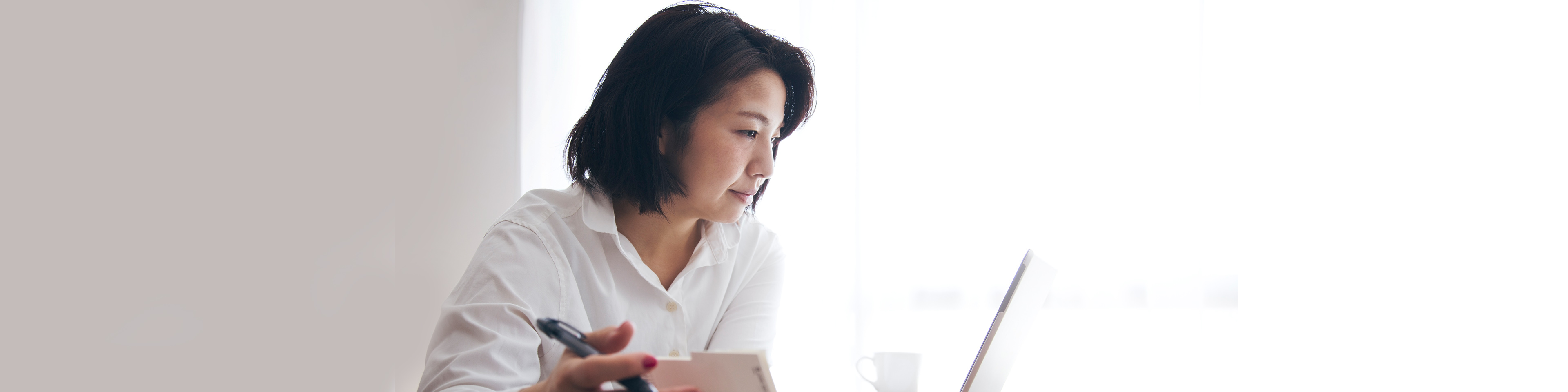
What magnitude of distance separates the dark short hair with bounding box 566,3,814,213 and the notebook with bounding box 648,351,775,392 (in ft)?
1.28

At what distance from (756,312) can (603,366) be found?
656 mm

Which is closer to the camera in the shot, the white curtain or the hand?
the hand

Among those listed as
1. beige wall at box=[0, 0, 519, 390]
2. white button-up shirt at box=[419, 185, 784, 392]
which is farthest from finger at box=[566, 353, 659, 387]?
white button-up shirt at box=[419, 185, 784, 392]

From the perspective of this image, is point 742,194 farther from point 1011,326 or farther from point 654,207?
point 1011,326

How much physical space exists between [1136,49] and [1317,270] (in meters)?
0.60

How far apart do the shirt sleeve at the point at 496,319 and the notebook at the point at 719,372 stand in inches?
9.0

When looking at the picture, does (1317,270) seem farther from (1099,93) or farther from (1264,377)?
(1099,93)

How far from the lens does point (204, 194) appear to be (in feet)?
1.14

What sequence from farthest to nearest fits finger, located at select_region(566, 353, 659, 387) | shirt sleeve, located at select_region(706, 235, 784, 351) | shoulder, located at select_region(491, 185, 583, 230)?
shirt sleeve, located at select_region(706, 235, 784, 351)
shoulder, located at select_region(491, 185, 583, 230)
finger, located at select_region(566, 353, 659, 387)

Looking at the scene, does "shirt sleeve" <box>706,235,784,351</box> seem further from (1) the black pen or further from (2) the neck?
(1) the black pen

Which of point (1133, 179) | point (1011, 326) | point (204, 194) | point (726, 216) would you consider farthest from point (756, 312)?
point (1133, 179)

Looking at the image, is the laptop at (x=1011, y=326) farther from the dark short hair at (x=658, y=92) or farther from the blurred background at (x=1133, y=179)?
the dark short hair at (x=658, y=92)

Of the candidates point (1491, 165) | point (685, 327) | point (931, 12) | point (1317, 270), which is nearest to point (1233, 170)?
point (1317, 270)

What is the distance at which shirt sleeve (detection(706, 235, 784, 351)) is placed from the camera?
1.07 meters
